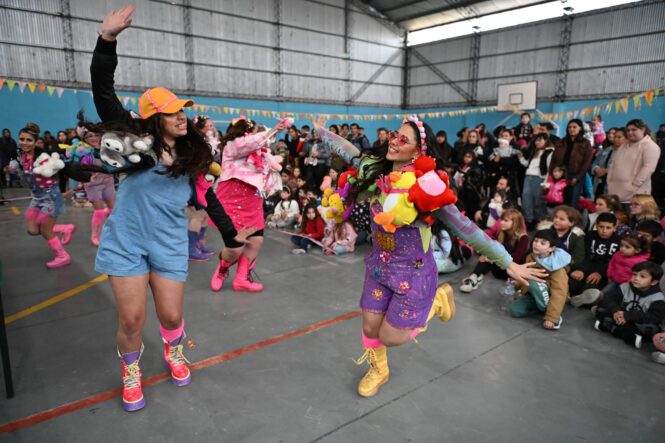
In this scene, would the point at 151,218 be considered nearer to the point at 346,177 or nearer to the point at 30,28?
the point at 346,177

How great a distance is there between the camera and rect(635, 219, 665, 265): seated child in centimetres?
402

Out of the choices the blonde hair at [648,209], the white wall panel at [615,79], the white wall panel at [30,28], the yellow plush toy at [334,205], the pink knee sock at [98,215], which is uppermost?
the white wall panel at [30,28]

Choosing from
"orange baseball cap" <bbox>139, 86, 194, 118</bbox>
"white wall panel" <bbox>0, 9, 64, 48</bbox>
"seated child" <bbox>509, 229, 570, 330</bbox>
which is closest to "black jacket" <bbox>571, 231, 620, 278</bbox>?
"seated child" <bbox>509, 229, 570, 330</bbox>

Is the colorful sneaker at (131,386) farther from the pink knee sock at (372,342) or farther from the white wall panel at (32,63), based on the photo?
the white wall panel at (32,63)

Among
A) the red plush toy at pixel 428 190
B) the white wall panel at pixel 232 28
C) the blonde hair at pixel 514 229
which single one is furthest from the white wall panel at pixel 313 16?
the red plush toy at pixel 428 190

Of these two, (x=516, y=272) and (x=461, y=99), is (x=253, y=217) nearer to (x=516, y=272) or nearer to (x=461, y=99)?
(x=516, y=272)

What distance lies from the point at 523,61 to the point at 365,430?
20.4 m

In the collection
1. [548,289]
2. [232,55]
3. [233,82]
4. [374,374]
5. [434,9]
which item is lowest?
[374,374]

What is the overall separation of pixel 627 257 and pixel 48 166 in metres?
5.23

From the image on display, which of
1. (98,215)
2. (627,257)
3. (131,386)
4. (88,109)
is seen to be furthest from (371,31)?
(131,386)

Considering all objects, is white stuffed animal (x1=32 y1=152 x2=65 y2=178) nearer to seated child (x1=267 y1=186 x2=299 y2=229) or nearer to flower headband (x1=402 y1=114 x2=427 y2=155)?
flower headband (x1=402 y1=114 x2=427 y2=155)

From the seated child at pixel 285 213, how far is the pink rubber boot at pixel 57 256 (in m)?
3.36

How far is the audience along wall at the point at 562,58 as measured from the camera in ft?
51.1

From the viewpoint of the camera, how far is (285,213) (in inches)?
305
